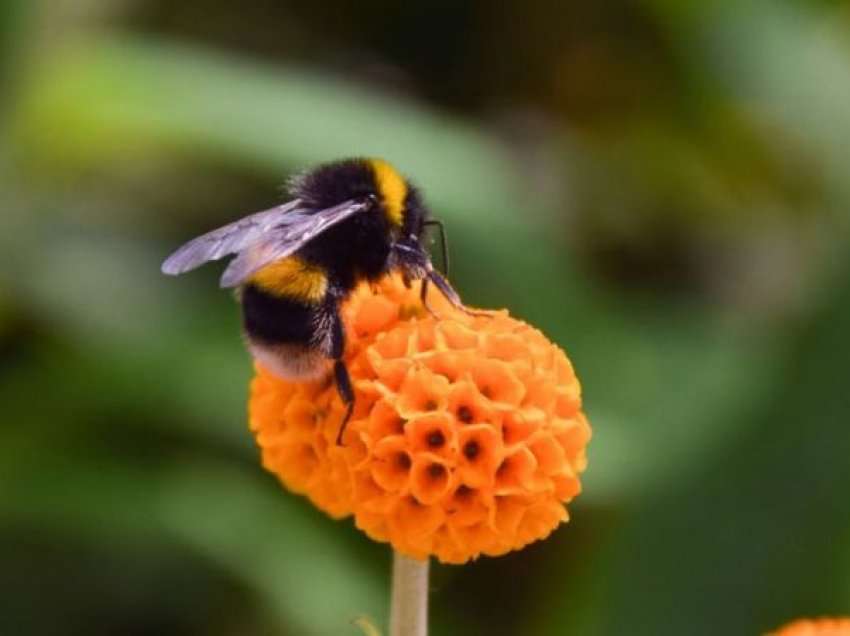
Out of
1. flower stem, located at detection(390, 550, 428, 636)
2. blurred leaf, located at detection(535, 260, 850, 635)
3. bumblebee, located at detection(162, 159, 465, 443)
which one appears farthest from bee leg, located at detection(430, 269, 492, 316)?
blurred leaf, located at detection(535, 260, 850, 635)

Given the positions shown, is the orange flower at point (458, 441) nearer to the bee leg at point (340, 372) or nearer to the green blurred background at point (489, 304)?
the bee leg at point (340, 372)

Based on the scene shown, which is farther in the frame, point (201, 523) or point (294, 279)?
point (201, 523)

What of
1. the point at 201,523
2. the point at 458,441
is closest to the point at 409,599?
the point at 458,441

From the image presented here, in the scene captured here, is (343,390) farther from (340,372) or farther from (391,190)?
(391,190)

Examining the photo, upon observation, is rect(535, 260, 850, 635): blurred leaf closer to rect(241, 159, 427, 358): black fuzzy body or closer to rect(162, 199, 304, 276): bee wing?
rect(241, 159, 427, 358): black fuzzy body

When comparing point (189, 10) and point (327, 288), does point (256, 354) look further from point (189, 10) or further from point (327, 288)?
point (189, 10)

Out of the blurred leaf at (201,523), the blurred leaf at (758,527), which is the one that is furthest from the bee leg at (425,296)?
the blurred leaf at (201,523)
